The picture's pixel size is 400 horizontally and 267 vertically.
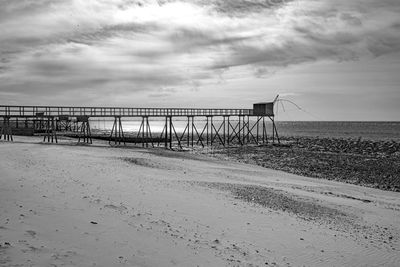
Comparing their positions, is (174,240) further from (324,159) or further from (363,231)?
(324,159)

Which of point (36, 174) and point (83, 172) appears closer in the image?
point (36, 174)

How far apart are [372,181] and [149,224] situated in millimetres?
15757

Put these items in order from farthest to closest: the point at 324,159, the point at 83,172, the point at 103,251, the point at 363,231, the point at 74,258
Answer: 1. the point at 324,159
2. the point at 83,172
3. the point at 363,231
4. the point at 103,251
5. the point at 74,258

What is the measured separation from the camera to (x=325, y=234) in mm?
8445

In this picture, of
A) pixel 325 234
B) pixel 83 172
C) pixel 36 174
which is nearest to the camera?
pixel 325 234

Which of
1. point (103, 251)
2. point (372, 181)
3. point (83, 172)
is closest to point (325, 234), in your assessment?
point (103, 251)

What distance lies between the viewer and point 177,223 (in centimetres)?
801

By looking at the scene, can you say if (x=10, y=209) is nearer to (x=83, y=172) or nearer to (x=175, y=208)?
(x=175, y=208)

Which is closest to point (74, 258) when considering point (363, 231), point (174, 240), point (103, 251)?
point (103, 251)

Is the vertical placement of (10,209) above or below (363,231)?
above

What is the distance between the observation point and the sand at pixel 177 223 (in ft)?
19.5

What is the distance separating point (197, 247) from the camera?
21.9 feet

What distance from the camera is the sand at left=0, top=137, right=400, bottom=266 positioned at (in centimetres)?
595

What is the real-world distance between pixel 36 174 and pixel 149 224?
6.35 m
